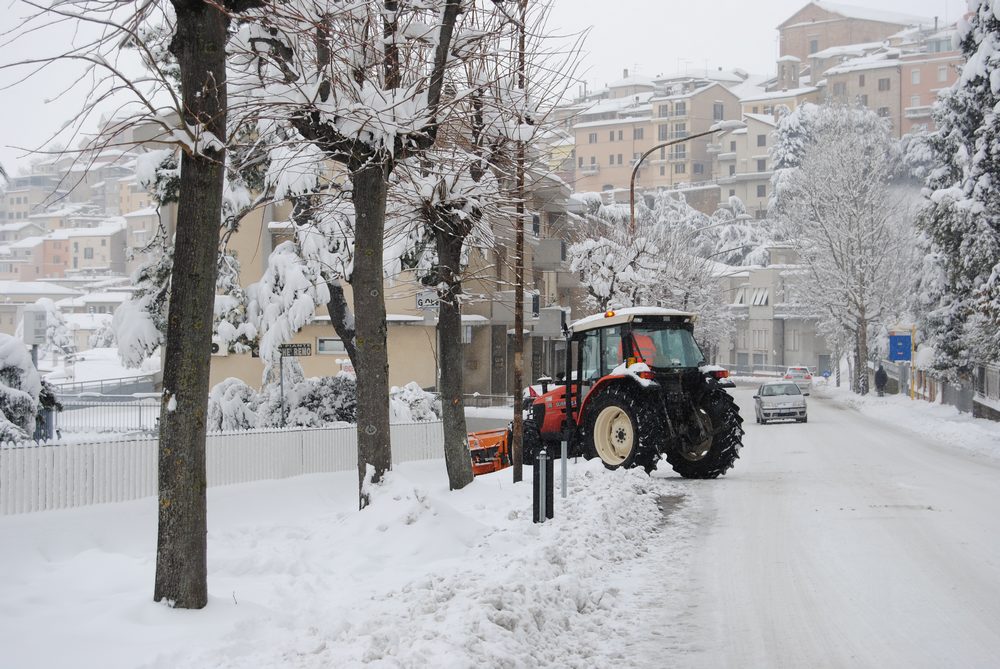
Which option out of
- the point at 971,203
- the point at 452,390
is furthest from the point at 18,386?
the point at 971,203

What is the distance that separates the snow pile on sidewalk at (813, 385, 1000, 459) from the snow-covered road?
9809 millimetres

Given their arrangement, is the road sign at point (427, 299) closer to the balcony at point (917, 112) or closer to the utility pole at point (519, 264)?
the utility pole at point (519, 264)

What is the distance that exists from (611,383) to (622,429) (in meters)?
0.85

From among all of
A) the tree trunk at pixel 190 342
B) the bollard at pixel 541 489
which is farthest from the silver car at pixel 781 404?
the tree trunk at pixel 190 342

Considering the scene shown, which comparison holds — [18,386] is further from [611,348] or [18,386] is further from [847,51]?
[847,51]

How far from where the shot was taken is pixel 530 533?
1151 centimetres

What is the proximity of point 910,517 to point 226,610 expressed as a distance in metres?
9.13

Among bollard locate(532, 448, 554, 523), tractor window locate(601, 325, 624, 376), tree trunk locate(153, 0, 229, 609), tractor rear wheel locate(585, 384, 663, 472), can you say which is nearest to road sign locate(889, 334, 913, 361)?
tractor window locate(601, 325, 624, 376)

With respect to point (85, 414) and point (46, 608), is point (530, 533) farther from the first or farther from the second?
point (85, 414)

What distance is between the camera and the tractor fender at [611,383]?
1730 centimetres

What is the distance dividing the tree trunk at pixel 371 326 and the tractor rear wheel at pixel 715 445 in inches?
281

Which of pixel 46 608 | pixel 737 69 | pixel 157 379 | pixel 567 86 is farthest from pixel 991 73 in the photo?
pixel 737 69

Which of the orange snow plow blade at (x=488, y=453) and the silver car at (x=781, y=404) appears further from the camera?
the silver car at (x=781, y=404)

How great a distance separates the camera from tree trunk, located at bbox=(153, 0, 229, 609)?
8.16m
